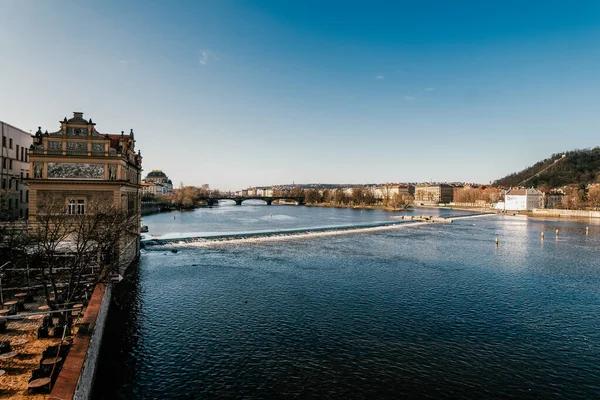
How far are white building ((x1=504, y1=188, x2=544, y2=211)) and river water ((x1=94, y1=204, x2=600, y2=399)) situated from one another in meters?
123

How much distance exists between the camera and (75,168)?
27188 millimetres

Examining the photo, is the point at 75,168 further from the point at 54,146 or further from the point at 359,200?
the point at 359,200

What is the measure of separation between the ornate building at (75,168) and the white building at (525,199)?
151830 millimetres

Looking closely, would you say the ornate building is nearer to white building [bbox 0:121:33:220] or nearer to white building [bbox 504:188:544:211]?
white building [bbox 0:121:33:220]

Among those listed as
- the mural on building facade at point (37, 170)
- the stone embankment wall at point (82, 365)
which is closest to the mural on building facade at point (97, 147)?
the mural on building facade at point (37, 170)

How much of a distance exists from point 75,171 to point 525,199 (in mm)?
154343

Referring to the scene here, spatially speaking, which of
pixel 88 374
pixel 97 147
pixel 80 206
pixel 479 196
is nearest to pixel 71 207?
pixel 80 206

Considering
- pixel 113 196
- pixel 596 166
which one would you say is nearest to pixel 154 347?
pixel 113 196

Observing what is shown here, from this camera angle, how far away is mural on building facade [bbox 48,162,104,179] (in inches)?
1051

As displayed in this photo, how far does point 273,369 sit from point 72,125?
75.3 feet

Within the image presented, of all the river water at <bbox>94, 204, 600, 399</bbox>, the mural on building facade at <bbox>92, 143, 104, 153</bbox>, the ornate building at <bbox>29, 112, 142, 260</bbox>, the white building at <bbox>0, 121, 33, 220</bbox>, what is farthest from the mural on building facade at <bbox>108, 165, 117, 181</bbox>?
the white building at <bbox>0, 121, 33, 220</bbox>

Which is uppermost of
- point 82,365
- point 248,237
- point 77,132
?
point 77,132

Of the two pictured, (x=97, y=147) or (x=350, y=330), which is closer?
(x=350, y=330)

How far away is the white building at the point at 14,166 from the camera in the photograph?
1385 inches
